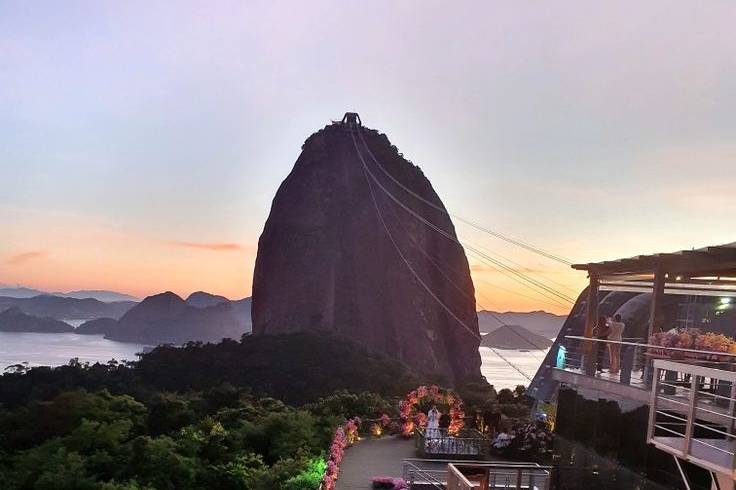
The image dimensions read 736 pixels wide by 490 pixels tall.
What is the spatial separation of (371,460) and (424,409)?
23.9 ft

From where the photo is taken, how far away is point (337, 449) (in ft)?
58.6

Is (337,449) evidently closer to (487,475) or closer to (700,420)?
(487,475)

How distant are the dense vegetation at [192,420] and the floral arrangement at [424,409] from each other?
99 cm

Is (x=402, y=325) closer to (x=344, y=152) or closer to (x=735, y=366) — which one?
(x=344, y=152)

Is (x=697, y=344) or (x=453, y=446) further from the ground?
(x=697, y=344)

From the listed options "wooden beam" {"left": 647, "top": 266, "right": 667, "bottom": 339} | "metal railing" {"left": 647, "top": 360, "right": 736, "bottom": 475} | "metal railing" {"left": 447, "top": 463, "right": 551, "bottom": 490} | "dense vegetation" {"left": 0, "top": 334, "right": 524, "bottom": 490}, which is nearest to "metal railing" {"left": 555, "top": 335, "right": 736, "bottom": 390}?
"wooden beam" {"left": 647, "top": 266, "right": 667, "bottom": 339}

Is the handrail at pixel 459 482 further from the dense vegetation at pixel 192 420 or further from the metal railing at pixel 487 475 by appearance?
the dense vegetation at pixel 192 420

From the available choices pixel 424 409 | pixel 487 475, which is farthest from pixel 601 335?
pixel 424 409

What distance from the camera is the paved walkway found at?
1619 centimetres

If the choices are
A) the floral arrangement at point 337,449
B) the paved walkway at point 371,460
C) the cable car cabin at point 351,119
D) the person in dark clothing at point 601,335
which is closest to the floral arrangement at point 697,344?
the person in dark clothing at point 601,335

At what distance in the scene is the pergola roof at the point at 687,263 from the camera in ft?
30.3

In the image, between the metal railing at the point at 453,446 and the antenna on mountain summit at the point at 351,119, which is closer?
the metal railing at the point at 453,446

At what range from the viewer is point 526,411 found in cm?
3055

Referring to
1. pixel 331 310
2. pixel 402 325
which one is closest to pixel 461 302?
pixel 402 325
